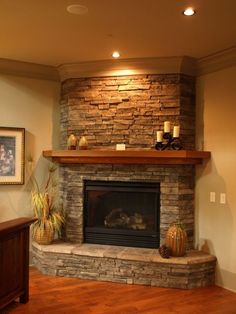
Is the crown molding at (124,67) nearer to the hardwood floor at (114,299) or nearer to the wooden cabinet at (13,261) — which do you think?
the wooden cabinet at (13,261)

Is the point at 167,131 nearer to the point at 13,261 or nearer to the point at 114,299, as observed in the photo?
the point at 114,299

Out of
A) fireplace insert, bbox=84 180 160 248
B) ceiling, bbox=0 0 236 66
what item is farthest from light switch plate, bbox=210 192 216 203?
ceiling, bbox=0 0 236 66

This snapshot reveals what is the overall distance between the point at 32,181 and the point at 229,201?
2614 millimetres

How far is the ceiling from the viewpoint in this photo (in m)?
3.03

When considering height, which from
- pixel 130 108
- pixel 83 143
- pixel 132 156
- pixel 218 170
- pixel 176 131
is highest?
pixel 130 108

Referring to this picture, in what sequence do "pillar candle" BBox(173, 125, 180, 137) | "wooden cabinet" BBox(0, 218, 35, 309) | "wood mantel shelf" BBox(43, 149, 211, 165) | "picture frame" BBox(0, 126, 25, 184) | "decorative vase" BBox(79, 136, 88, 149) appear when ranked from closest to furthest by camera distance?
"wooden cabinet" BBox(0, 218, 35, 309) → "wood mantel shelf" BBox(43, 149, 211, 165) → "pillar candle" BBox(173, 125, 180, 137) → "decorative vase" BBox(79, 136, 88, 149) → "picture frame" BBox(0, 126, 25, 184)

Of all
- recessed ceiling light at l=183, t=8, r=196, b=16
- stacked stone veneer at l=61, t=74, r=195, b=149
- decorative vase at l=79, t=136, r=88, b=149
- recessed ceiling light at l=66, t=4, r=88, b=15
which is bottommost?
decorative vase at l=79, t=136, r=88, b=149

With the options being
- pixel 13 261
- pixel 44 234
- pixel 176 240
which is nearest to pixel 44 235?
pixel 44 234

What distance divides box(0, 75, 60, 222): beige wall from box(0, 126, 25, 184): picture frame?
0.08 m

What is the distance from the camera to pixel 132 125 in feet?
15.2

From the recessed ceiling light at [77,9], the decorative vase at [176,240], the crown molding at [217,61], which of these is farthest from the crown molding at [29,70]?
the decorative vase at [176,240]

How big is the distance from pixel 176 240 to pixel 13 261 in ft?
6.10

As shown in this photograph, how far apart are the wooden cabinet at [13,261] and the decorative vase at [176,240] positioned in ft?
5.36

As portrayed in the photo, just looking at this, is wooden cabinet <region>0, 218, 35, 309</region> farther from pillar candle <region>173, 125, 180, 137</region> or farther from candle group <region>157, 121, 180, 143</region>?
pillar candle <region>173, 125, 180, 137</region>
